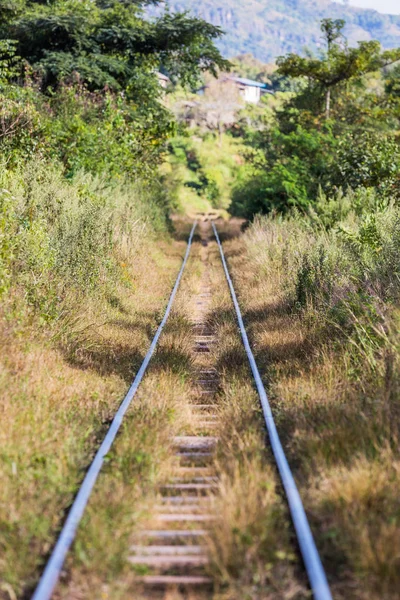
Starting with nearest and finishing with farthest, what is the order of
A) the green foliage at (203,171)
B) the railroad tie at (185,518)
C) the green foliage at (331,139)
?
the railroad tie at (185,518)
the green foliage at (331,139)
the green foliage at (203,171)

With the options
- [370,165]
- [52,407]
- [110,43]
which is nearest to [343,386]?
[52,407]

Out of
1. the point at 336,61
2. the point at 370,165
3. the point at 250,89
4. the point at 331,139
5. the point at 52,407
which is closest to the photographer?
the point at 52,407

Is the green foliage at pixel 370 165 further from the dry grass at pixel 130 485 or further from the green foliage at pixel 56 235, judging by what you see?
the dry grass at pixel 130 485

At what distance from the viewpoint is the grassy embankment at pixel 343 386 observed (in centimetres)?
447

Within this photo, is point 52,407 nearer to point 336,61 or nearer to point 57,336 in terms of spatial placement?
point 57,336

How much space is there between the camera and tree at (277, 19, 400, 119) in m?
32.6

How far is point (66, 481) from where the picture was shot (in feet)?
17.9

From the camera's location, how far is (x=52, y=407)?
7.10 m

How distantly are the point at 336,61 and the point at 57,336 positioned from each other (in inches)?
1064

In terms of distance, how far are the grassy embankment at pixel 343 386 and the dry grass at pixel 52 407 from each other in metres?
1.33

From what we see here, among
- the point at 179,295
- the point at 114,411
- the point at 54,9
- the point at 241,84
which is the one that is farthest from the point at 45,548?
the point at 241,84

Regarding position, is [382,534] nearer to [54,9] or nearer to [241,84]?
[54,9]

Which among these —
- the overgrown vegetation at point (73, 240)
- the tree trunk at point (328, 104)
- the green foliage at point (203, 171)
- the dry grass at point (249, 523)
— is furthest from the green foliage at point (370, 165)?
the green foliage at point (203, 171)

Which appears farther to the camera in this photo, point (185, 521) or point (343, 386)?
A: point (343, 386)
